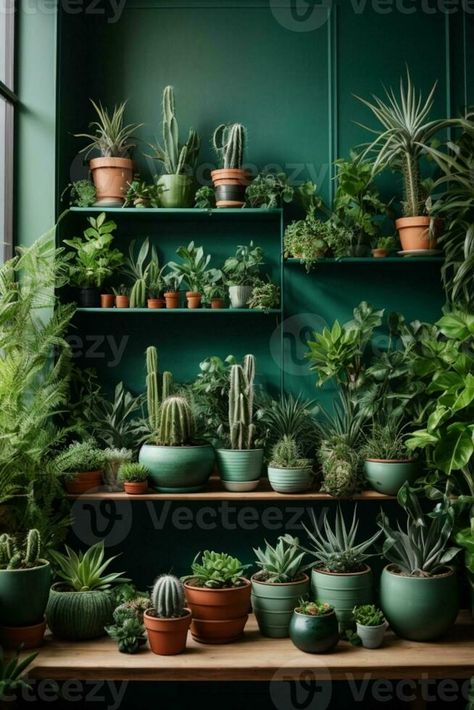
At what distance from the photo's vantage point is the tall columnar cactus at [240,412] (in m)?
3.63

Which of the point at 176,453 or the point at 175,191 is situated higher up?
the point at 175,191

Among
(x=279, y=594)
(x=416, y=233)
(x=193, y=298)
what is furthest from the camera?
(x=193, y=298)

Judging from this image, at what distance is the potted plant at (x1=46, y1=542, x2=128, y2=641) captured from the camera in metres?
3.16

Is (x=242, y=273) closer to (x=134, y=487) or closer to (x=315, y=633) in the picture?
(x=134, y=487)

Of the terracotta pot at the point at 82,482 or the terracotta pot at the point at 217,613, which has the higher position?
the terracotta pot at the point at 82,482

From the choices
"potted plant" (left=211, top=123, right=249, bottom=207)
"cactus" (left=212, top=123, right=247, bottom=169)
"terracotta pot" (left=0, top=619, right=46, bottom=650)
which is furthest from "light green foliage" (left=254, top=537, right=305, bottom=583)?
"cactus" (left=212, top=123, right=247, bottom=169)

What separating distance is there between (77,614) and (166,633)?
1.29 feet

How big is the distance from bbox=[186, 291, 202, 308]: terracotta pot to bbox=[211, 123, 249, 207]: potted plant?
17.8 inches

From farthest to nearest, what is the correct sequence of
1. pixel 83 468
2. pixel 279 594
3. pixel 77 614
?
pixel 83 468
pixel 279 594
pixel 77 614

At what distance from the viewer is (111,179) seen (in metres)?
3.85

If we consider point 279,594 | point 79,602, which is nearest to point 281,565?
point 279,594

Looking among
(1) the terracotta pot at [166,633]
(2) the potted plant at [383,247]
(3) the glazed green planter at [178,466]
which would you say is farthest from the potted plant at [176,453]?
(2) the potted plant at [383,247]

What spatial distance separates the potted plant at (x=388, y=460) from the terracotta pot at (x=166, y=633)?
3.57 ft

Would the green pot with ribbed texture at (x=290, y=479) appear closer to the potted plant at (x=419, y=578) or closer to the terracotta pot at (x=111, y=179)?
the potted plant at (x=419, y=578)
